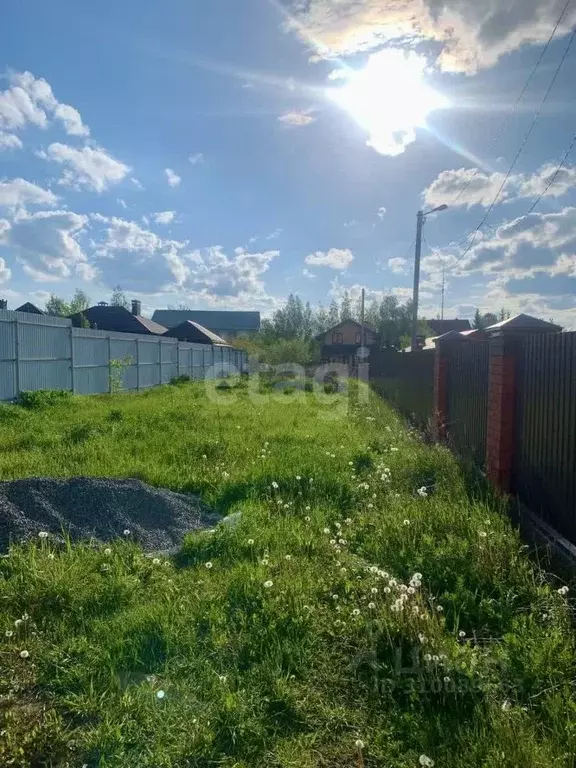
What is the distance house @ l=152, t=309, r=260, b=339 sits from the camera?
223 feet

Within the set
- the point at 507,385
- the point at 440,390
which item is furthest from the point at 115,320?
the point at 507,385

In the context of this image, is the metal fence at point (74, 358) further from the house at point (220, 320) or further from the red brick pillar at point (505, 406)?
Result: the house at point (220, 320)

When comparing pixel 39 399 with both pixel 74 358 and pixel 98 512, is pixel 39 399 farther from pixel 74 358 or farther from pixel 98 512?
pixel 98 512

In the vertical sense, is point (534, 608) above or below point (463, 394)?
below

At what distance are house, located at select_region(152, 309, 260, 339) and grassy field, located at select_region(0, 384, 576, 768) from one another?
64666mm

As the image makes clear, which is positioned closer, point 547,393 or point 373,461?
point 547,393

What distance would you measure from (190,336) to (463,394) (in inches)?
1264

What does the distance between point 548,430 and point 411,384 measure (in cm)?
692

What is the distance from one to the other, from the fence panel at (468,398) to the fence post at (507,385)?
720 millimetres

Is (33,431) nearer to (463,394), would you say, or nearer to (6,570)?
(6,570)

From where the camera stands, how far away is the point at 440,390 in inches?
286

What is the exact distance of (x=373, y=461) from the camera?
18.5ft

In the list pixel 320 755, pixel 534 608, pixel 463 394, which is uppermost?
pixel 463 394

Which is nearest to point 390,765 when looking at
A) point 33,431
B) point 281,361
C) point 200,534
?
point 200,534
